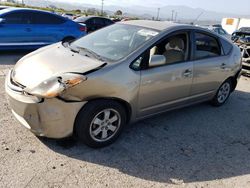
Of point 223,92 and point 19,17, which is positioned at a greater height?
point 19,17

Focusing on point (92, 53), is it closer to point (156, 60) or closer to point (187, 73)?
point (156, 60)

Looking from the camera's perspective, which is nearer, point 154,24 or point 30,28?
point 154,24

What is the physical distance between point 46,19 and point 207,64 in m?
6.07

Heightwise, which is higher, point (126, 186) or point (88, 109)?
point (88, 109)

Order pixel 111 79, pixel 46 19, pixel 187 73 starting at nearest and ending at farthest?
1. pixel 111 79
2. pixel 187 73
3. pixel 46 19

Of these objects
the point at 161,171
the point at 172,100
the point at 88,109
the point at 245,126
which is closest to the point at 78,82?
the point at 88,109

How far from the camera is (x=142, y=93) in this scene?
3.73 m

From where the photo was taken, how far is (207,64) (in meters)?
4.65

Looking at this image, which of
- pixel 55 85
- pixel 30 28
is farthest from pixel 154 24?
pixel 30 28

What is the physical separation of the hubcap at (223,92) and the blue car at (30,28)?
5635mm

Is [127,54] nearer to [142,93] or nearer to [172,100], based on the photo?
[142,93]

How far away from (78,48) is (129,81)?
1.10m

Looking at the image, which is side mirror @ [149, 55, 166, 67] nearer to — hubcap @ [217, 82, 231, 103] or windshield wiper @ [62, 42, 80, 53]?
windshield wiper @ [62, 42, 80, 53]

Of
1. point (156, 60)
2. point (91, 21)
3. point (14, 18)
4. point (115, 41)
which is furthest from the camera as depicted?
point (91, 21)
